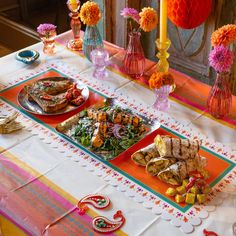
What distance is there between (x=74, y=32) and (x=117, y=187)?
0.90 m

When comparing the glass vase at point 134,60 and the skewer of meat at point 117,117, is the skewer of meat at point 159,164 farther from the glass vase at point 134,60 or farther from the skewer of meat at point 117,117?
the glass vase at point 134,60

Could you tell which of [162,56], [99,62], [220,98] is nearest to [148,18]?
[162,56]

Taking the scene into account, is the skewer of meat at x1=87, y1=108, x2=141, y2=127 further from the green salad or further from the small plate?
the small plate

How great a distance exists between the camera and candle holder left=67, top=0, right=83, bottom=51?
194cm

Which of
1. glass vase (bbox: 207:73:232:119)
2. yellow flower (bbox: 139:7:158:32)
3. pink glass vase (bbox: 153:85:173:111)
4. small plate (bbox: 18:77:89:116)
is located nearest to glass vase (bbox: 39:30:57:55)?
small plate (bbox: 18:77:89:116)

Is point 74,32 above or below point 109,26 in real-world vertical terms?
above

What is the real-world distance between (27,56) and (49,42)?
0.11 metres

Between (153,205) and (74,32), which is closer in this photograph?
(153,205)

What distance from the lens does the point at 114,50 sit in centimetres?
197

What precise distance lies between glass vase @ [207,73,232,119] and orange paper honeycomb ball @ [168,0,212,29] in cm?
53

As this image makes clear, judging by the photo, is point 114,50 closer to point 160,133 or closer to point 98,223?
point 160,133

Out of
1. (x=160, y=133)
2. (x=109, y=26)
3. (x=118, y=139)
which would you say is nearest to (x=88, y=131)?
(x=118, y=139)

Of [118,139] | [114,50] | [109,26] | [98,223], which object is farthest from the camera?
[109,26]

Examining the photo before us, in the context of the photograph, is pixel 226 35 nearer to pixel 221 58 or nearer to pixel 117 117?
pixel 221 58
